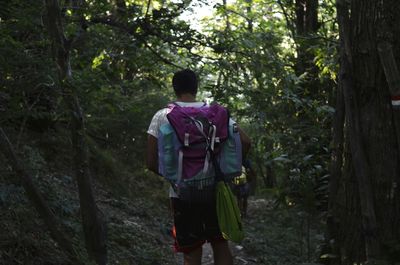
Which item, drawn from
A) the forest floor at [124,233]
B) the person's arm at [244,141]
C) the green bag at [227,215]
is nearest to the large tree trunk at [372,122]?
the person's arm at [244,141]

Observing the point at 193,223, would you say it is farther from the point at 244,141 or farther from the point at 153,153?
the point at 244,141

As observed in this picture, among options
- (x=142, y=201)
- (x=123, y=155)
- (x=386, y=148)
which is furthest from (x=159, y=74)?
(x=123, y=155)

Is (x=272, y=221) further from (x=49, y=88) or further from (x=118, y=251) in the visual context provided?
(x=49, y=88)

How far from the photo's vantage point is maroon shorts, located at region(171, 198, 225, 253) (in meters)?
3.82

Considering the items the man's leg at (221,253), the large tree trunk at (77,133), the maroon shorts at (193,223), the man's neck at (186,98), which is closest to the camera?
the maroon shorts at (193,223)

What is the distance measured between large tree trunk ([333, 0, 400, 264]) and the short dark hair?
124 centimetres

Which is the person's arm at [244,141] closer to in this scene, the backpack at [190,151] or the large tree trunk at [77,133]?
the backpack at [190,151]

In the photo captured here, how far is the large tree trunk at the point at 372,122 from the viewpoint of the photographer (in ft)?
12.9

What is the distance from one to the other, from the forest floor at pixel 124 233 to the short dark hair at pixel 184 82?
1.72 m

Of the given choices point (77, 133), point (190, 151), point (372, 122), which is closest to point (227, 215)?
point (190, 151)

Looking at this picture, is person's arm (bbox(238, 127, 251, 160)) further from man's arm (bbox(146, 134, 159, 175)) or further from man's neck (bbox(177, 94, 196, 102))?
man's arm (bbox(146, 134, 159, 175))

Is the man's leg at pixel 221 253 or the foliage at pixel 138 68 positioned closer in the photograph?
the man's leg at pixel 221 253

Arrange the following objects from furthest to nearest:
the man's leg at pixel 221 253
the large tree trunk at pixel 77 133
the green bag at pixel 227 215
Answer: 1. the large tree trunk at pixel 77 133
2. the man's leg at pixel 221 253
3. the green bag at pixel 227 215

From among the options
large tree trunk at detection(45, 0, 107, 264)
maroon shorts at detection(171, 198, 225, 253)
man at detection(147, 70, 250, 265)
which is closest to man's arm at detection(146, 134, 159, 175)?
man at detection(147, 70, 250, 265)
